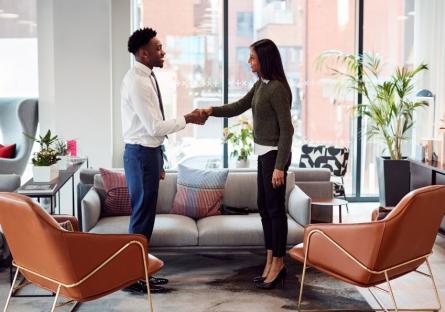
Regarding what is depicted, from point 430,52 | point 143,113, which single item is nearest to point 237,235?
point 143,113

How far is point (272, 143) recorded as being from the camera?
14.9 feet

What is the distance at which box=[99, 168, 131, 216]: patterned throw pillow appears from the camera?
525 centimetres

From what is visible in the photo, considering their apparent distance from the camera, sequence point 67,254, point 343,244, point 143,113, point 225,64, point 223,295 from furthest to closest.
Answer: point 225,64 → point 223,295 → point 143,113 → point 343,244 → point 67,254

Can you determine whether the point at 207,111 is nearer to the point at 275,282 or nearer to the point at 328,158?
the point at 275,282

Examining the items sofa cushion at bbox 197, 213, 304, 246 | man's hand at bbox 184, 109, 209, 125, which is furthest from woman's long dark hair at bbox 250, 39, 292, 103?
sofa cushion at bbox 197, 213, 304, 246

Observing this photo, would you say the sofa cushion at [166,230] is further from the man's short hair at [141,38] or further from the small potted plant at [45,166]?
the man's short hair at [141,38]

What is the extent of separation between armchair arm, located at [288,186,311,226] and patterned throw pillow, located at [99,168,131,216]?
114 cm

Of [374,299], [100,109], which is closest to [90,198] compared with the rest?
[374,299]

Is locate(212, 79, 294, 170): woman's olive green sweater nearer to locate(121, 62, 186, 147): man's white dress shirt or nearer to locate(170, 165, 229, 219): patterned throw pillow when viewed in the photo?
locate(121, 62, 186, 147): man's white dress shirt

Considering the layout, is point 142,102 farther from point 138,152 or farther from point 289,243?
point 289,243

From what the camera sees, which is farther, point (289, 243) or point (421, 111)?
point (421, 111)

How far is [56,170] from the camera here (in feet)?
16.6

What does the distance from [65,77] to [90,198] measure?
2.61m

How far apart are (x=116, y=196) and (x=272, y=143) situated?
130cm
